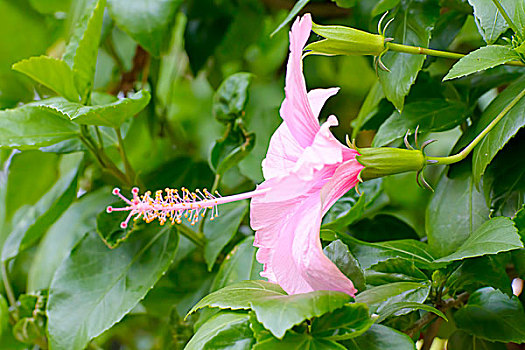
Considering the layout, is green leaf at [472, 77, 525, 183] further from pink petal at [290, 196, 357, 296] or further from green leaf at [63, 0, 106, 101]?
green leaf at [63, 0, 106, 101]

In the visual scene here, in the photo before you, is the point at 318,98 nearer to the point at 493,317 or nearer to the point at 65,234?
the point at 493,317

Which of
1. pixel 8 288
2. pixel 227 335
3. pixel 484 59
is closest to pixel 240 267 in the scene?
pixel 227 335

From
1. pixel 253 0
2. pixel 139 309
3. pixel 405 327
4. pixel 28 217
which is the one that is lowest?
pixel 139 309

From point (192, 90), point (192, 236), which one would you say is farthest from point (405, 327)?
point (192, 90)

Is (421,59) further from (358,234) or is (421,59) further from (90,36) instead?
(90,36)

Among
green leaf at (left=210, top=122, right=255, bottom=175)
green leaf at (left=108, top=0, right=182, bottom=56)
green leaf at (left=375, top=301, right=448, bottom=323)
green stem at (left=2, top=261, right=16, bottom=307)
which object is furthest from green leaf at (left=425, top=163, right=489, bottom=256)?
green stem at (left=2, top=261, right=16, bottom=307)

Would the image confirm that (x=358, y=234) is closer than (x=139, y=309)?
Yes
